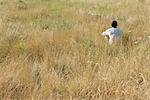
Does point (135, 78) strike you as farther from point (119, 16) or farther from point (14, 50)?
point (119, 16)

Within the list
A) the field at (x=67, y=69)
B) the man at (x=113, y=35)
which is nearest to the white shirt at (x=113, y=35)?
the man at (x=113, y=35)

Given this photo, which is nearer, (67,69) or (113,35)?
(67,69)

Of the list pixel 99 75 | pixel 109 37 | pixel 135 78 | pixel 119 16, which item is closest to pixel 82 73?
pixel 99 75

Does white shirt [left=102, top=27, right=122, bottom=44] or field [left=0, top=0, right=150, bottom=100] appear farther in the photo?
white shirt [left=102, top=27, right=122, bottom=44]

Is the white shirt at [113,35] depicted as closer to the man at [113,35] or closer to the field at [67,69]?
the man at [113,35]

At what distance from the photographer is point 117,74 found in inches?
200

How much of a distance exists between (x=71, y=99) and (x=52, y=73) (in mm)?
825

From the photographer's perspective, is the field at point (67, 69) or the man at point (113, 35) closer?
the field at point (67, 69)

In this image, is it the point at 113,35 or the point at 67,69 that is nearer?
the point at 67,69

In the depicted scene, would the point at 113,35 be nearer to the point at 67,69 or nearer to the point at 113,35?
the point at 113,35

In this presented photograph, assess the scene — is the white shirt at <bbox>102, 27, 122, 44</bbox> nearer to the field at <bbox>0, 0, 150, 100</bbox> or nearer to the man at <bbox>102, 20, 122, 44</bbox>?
the man at <bbox>102, 20, 122, 44</bbox>

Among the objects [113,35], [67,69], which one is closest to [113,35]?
[113,35]

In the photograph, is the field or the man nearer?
the field

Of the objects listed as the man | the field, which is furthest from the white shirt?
the field
